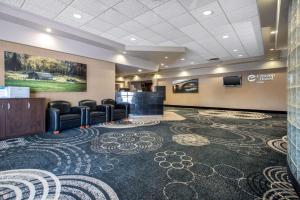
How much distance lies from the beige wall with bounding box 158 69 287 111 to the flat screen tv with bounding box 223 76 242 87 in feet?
0.80

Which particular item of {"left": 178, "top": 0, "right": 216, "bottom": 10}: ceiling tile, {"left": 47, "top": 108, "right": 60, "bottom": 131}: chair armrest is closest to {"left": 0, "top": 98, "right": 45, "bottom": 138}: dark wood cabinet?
{"left": 47, "top": 108, "right": 60, "bottom": 131}: chair armrest

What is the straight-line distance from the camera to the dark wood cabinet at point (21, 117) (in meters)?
3.82

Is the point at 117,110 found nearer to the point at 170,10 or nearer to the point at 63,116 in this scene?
the point at 63,116

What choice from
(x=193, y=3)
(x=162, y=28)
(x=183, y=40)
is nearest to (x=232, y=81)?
(x=183, y=40)

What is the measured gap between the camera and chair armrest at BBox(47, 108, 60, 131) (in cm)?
452

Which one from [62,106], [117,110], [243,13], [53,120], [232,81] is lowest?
[53,120]

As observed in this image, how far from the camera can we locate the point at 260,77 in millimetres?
9781

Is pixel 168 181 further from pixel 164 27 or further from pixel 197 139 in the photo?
pixel 164 27

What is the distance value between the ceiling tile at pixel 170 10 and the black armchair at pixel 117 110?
3801 mm

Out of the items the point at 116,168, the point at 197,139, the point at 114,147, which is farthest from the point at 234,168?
the point at 114,147

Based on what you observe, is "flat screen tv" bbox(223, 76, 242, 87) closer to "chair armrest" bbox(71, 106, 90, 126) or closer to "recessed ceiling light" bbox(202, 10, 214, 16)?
"recessed ceiling light" bbox(202, 10, 214, 16)

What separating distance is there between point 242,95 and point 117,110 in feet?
27.7

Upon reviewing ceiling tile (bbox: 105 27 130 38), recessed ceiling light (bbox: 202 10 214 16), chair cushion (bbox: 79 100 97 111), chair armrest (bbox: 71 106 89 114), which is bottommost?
chair armrest (bbox: 71 106 89 114)

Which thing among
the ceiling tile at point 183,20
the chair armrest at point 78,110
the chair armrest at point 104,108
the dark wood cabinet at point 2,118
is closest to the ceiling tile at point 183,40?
the ceiling tile at point 183,20
